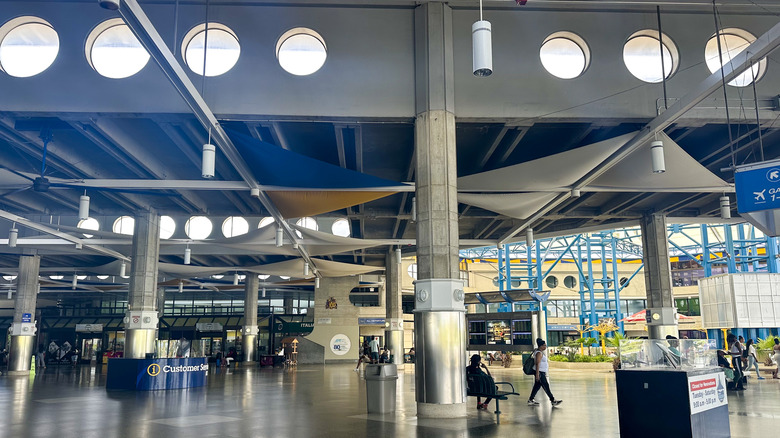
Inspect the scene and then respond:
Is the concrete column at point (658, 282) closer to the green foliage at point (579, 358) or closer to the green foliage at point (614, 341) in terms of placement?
the green foliage at point (579, 358)

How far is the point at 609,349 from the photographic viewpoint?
34.6 m

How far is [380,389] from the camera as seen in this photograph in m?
12.2

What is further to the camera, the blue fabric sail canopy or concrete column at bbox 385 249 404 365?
concrete column at bbox 385 249 404 365

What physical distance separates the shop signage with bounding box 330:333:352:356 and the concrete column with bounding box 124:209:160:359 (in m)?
22.8

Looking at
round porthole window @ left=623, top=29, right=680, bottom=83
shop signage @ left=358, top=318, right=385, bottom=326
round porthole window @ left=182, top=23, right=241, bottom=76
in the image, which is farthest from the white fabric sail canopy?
shop signage @ left=358, top=318, right=385, bottom=326

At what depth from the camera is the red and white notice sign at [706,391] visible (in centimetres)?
784

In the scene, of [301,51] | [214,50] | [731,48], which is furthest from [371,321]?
[731,48]

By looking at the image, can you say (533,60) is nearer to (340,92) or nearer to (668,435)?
(340,92)

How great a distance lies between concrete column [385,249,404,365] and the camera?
3272cm

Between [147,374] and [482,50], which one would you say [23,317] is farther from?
[482,50]

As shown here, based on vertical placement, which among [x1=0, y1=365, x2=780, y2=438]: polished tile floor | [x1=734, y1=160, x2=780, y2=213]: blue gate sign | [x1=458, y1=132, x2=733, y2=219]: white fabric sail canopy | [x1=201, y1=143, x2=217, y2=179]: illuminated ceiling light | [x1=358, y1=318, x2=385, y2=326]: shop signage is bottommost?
[x1=0, y1=365, x2=780, y2=438]: polished tile floor

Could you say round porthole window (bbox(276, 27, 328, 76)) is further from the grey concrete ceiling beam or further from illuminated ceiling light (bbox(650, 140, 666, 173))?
illuminated ceiling light (bbox(650, 140, 666, 173))

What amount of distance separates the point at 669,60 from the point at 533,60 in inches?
124

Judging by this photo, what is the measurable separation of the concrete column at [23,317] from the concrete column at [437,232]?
2771 cm
